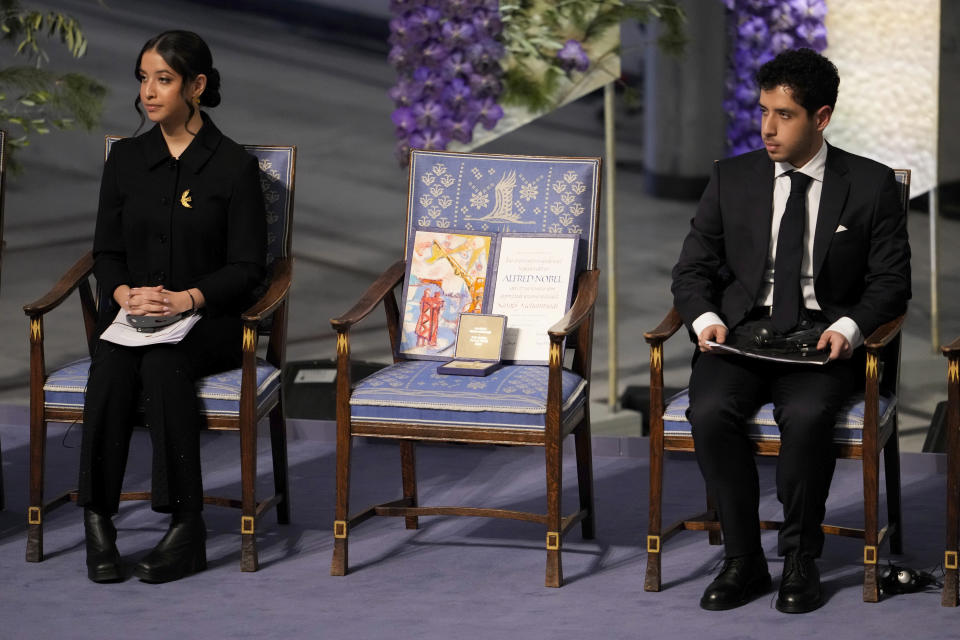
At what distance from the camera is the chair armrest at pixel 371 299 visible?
3.85m

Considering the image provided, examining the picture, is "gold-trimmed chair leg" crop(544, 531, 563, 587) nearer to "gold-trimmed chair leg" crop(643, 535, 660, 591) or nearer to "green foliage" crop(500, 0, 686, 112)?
"gold-trimmed chair leg" crop(643, 535, 660, 591)

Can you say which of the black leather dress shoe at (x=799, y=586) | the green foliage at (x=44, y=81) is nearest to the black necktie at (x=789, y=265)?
the black leather dress shoe at (x=799, y=586)

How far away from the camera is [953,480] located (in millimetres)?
3643

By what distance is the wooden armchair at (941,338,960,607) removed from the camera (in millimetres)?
3592

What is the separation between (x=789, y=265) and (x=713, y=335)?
9.7 inches

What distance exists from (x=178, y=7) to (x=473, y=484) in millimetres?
2229

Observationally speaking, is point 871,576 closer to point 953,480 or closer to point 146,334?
point 953,480

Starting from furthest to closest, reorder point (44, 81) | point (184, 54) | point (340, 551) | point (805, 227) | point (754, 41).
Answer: point (44, 81) < point (754, 41) < point (184, 54) < point (340, 551) < point (805, 227)

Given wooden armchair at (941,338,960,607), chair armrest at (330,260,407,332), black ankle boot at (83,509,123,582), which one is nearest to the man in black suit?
wooden armchair at (941,338,960,607)

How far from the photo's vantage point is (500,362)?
162 inches

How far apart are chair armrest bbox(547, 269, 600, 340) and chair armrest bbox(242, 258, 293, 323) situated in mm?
688

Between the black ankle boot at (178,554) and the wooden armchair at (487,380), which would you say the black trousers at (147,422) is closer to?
the black ankle boot at (178,554)

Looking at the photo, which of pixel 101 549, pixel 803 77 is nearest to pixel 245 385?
pixel 101 549

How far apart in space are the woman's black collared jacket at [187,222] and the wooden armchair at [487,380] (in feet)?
1.08
